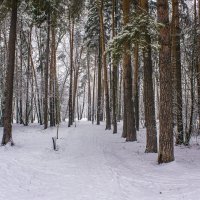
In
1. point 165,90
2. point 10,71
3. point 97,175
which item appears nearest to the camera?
point 97,175

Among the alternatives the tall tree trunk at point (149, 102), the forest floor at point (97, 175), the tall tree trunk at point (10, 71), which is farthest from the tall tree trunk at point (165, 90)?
the tall tree trunk at point (10, 71)

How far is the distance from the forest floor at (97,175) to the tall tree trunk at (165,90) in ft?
1.85

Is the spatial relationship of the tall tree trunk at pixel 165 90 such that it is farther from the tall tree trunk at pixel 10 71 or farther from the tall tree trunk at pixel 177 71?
Result: the tall tree trunk at pixel 10 71

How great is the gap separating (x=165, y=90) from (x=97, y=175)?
11.0ft

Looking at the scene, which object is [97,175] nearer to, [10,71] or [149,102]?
[149,102]

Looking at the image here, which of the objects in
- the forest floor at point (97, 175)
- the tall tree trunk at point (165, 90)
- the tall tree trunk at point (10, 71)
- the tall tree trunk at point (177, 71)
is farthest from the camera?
the tall tree trunk at point (10, 71)

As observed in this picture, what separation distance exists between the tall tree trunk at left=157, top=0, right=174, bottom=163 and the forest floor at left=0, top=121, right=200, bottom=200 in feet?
1.85

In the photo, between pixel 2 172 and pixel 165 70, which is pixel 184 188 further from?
pixel 2 172

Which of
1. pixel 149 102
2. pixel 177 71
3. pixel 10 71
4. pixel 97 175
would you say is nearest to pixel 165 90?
pixel 149 102

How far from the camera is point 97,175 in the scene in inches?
379

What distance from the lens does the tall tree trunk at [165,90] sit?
10477 mm

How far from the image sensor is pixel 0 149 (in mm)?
14461

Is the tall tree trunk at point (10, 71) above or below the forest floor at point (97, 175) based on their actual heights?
above

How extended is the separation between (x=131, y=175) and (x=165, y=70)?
11.2ft
